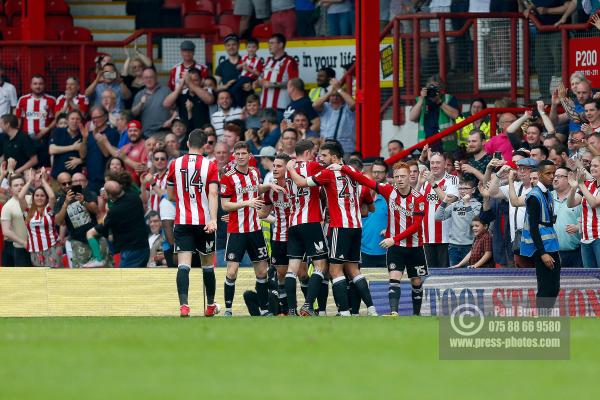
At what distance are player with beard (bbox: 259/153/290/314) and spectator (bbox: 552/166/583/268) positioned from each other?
3313mm

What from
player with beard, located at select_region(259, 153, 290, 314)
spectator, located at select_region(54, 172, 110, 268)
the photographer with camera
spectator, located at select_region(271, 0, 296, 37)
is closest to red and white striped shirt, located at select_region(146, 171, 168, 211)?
spectator, located at select_region(54, 172, 110, 268)

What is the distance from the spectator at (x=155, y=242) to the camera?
68.0 ft

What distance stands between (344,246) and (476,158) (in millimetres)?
3740

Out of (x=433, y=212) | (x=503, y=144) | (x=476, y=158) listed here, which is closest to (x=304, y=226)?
(x=433, y=212)

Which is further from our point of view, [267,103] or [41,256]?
[267,103]

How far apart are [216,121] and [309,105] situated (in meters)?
1.89

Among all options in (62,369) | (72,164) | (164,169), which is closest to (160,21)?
(72,164)

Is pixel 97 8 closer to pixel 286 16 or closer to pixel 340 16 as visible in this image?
pixel 286 16

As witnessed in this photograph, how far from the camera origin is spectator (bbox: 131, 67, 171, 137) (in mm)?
23797

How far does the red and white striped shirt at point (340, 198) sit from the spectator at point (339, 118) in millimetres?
6173

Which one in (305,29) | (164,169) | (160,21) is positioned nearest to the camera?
(164,169)

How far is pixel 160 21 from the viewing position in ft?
94.2

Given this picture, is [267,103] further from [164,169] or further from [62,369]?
[62,369]

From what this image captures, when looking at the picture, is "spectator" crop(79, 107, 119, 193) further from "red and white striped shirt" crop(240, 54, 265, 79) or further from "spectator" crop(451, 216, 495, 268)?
"spectator" crop(451, 216, 495, 268)
